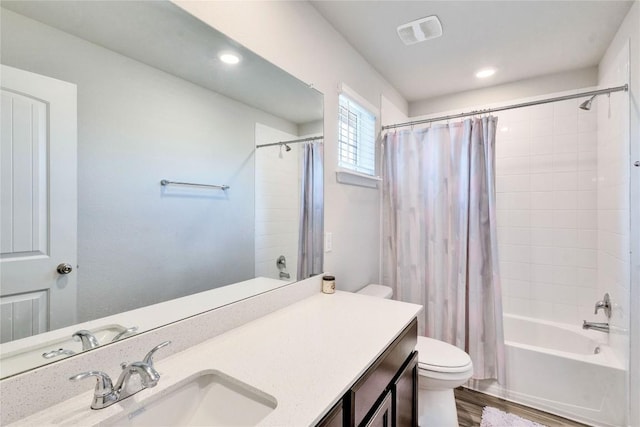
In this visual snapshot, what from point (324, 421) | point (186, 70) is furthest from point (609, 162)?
point (186, 70)

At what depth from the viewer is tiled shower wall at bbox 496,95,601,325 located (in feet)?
7.77

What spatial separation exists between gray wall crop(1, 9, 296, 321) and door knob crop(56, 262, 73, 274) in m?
0.02

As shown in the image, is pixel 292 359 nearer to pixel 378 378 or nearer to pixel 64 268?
pixel 378 378

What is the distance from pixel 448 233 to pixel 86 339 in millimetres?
2165

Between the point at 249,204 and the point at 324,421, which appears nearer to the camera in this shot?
the point at 324,421

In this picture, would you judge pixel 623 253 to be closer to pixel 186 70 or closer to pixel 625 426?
pixel 625 426

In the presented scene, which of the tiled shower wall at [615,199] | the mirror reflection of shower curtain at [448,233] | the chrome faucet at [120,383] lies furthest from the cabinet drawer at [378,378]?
the tiled shower wall at [615,199]

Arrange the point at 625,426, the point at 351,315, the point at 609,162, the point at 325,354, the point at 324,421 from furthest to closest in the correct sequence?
1. the point at 609,162
2. the point at 625,426
3. the point at 351,315
4. the point at 325,354
5. the point at 324,421

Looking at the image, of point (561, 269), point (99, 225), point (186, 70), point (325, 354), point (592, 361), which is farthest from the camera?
point (561, 269)

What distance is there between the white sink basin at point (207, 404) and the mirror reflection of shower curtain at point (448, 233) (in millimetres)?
1819

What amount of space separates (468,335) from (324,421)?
184 cm

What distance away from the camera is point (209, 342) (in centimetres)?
103

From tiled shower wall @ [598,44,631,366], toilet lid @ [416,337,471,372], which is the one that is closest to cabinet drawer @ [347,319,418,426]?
toilet lid @ [416,337,471,372]

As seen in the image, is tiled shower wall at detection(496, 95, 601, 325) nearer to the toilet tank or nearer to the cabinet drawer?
the toilet tank
